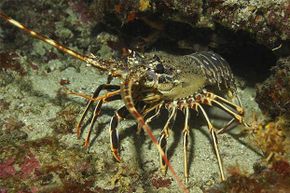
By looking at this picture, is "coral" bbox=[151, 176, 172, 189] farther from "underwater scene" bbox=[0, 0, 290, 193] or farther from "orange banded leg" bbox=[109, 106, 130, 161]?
"orange banded leg" bbox=[109, 106, 130, 161]

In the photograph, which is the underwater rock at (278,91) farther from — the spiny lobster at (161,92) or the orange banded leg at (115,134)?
the orange banded leg at (115,134)

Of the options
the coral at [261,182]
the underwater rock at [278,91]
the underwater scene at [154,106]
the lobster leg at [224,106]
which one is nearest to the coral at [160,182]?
the underwater scene at [154,106]

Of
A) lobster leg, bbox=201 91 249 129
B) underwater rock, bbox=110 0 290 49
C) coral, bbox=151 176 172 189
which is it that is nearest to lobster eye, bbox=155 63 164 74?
lobster leg, bbox=201 91 249 129

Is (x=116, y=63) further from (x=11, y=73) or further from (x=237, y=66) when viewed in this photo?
(x=237, y=66)

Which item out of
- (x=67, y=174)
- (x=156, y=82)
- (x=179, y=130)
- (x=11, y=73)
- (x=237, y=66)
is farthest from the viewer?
(x=237, y=66)

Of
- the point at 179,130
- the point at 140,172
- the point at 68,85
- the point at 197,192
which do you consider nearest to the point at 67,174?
the point at 140,172

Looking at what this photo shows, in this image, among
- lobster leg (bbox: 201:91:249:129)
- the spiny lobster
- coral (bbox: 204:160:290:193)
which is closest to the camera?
coral (bbox: 204:160:290:193)

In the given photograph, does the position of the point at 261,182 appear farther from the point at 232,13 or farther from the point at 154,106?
the point at 232,13

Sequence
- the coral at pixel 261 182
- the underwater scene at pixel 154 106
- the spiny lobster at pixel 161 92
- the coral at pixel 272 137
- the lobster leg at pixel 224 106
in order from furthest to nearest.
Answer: the lobster leg at pixel 224 106 → the coral at pixel 272 137 → the spiny lobster at pixel 161 92 → the underwater scene at pixel 154 106 → the coral at pixel 261 182
